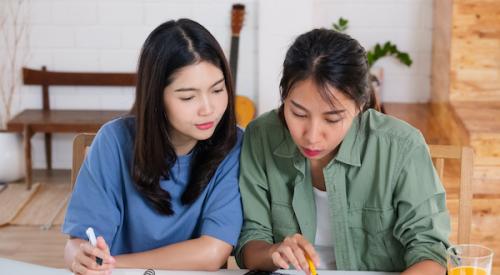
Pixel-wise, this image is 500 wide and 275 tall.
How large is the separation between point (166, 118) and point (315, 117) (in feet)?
1.21

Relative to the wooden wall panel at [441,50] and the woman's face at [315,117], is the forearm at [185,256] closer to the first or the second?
the woman's face at [315,117]

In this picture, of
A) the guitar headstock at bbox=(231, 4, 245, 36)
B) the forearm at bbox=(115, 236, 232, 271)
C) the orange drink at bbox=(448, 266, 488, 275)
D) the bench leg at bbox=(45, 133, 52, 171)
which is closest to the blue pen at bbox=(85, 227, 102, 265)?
the forearm at bbox=(115, 236, 232, 271)

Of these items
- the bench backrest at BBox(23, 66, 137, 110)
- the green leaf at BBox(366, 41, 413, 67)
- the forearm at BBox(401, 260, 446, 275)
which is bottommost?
the forearm at BBox(401, 260, 446, 275)

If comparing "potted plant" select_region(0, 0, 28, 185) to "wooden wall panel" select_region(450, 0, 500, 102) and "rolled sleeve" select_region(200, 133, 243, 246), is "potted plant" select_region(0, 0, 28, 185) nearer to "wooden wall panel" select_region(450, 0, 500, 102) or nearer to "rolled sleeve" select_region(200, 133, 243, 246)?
"wooden wall panel" select_region(450, 0, 500, 102)

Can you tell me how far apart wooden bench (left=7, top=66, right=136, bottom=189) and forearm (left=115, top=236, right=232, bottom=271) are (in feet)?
7.83

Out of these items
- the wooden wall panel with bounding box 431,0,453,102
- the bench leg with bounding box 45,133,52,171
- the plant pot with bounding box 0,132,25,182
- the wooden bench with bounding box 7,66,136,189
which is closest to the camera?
the wooden wall panel with bounding box 431,0,453,102

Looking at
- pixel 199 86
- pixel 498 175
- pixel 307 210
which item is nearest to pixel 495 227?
pixel 498 175

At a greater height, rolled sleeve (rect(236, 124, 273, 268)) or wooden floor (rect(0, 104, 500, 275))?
rolled sleeve (rect(236, 124, 273, 268))

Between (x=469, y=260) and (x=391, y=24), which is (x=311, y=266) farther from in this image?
(x=391, y=24)

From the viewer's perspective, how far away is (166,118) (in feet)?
5.81

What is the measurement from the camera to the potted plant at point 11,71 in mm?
4160

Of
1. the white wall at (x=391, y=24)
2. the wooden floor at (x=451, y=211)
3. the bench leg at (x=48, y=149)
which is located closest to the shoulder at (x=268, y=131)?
the wooden floor at (x=451, y=211)

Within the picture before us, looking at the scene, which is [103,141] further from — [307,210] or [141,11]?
[141,11]

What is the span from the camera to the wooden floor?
315 centimetres
